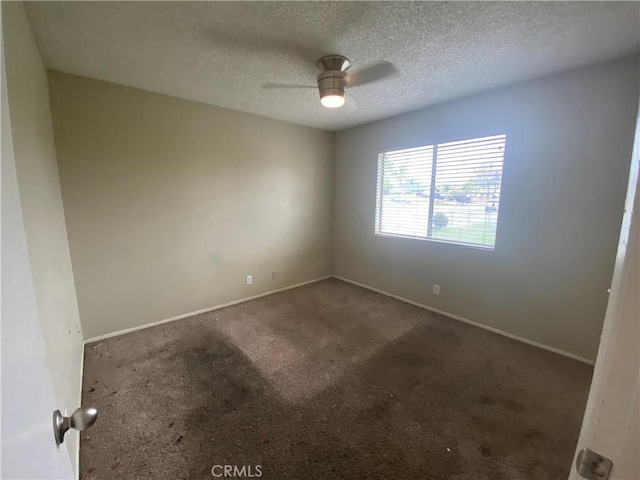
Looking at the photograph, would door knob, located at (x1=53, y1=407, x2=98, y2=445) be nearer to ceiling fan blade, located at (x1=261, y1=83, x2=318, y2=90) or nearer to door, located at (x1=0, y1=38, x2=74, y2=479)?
door, located at (x1=0, y1=38, x2=74, y2=479)

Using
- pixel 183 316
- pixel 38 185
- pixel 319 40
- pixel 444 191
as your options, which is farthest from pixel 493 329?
pixel 38 185

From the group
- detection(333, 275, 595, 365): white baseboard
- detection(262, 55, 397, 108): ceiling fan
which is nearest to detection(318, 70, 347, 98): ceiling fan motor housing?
detection(262, 55, 397, 108): ceiling fan

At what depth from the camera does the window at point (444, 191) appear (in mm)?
2771

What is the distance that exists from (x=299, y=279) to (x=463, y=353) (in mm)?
2453

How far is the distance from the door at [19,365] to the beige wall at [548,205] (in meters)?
3.21

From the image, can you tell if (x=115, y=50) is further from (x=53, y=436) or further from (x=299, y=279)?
(x=299, y=279)

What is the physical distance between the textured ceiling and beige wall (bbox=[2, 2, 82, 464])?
1.02 feet

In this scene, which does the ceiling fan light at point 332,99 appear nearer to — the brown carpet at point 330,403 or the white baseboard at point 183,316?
the brown carpet at point 330,403

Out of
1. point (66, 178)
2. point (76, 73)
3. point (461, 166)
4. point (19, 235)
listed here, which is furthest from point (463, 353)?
point (76, 73)

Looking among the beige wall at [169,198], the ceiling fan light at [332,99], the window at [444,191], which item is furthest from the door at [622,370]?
the beige wall at [169,198]

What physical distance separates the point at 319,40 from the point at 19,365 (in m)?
2.07

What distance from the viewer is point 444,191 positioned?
123 inches

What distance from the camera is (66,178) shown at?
2.35 m

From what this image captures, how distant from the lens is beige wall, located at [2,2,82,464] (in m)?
1.17
